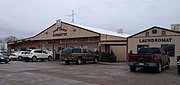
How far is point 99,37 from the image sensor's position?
31.7 metres

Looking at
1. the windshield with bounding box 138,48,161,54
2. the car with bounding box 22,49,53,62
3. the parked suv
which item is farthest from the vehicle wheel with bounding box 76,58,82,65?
the car with bounding box 22,49,53,62

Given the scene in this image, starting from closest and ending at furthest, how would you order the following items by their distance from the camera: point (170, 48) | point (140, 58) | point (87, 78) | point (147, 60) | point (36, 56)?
point (87, 78), point (147, 60), point (140, 58), point (170, 48), point (36, 56)

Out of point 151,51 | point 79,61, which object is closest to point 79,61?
point 79,61

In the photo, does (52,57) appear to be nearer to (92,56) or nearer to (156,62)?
(92,56)

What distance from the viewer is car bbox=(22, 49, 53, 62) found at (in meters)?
31.8

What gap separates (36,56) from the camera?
32219mm

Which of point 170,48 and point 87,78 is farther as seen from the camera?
point 170,48

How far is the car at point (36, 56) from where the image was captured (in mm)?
31750

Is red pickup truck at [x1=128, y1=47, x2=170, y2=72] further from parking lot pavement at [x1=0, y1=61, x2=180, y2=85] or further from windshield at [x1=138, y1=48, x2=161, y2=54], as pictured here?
parking lot pavement at [x1=0, y1=61, x2=180, y2=85]

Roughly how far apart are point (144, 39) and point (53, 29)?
17.8m

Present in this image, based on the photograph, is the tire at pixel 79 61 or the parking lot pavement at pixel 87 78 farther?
the tire at pixel 79 61

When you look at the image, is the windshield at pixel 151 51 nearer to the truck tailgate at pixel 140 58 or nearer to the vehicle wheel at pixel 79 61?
the truck tailgate at pixel 140 58

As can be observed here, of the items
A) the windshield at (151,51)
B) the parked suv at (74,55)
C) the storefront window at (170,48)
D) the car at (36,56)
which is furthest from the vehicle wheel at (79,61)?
the storefront window at (170,48)

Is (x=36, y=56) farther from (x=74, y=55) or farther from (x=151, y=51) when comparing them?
(x=151, y=51)
